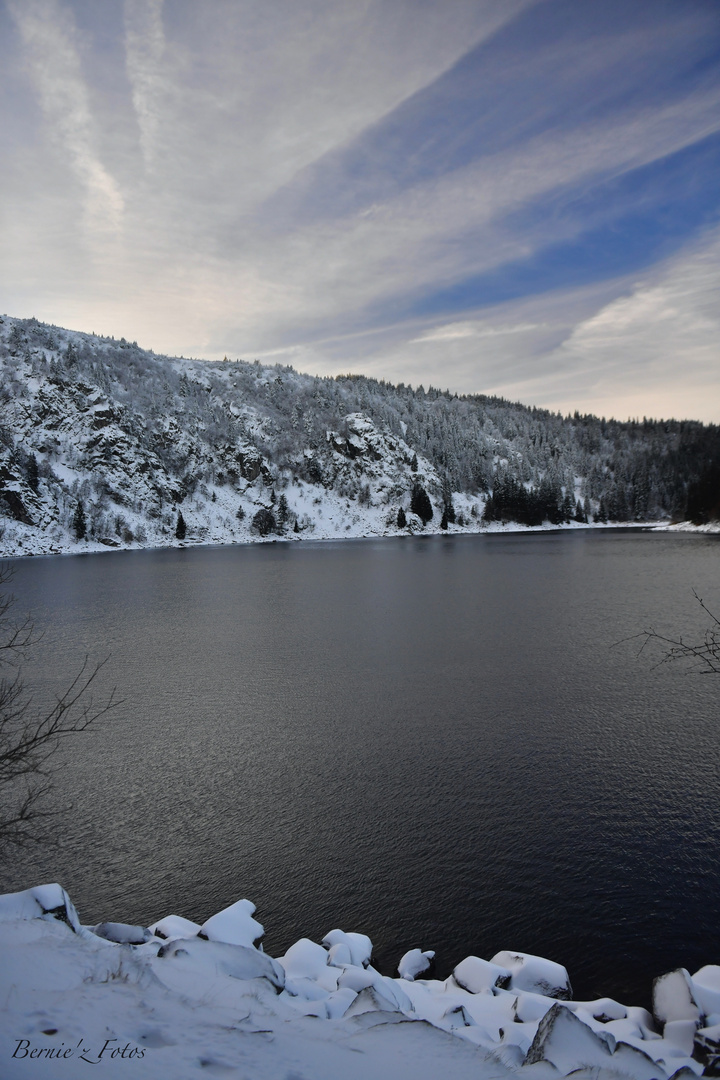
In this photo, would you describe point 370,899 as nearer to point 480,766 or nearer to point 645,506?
point 480,766

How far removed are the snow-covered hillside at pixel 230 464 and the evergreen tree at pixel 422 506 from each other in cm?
64

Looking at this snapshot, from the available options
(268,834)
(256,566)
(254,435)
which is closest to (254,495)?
(254,435)

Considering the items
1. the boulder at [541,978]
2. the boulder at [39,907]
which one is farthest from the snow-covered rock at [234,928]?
the boulder at [541,978]

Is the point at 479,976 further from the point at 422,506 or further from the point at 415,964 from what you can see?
the point at 422,506

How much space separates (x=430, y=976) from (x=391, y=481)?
140611 mm

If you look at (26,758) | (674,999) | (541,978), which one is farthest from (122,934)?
(674,999)

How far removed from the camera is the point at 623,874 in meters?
8.80

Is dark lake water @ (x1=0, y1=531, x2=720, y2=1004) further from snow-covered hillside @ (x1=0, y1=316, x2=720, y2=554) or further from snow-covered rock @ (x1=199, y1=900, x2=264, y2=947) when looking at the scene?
snow-covered hillside @ (x1=0, y1=316, x2=720, y2=554)

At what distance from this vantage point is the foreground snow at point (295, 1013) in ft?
16.0

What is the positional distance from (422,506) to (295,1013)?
436 feet

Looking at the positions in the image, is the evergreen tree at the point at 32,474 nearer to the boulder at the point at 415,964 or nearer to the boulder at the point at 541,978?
the boulder at the point at 415,964
